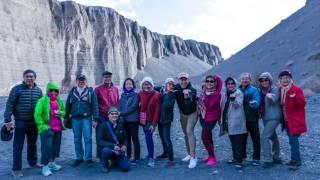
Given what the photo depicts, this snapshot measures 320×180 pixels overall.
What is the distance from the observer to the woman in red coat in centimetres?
775

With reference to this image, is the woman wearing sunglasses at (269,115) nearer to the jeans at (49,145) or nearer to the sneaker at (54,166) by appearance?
the sneaker at (54,166)

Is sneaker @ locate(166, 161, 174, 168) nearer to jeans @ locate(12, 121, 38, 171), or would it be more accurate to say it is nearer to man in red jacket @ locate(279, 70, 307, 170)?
man in red jacket @ locate(279, 70, 307, 170)

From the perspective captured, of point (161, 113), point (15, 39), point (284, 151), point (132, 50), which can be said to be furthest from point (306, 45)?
point (132, 50)

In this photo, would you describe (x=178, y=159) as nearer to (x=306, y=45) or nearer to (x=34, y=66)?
(x=306, y=45)

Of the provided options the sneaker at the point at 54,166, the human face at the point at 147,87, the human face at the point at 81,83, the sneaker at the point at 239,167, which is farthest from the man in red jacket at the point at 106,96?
the sneaker at the point at 239,167

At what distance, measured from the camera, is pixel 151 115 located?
789 centimetres

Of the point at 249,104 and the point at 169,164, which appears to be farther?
the point at 169,164

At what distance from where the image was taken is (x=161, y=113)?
7809mm

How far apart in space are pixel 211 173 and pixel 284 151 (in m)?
2.66

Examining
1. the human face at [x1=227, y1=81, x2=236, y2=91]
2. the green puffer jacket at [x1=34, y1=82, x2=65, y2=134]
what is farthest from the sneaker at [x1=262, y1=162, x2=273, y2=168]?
the green puffer jacket at [x1=34, y1=82, x2=65, y2=134]

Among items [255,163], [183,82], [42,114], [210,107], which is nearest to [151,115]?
[183,82]

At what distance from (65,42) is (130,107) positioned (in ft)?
170

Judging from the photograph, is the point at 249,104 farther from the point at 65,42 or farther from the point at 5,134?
the point at 65,42

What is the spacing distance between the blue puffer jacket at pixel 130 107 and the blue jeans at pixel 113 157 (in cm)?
89
